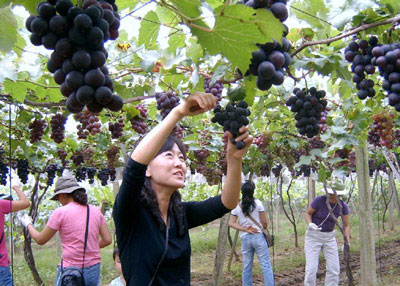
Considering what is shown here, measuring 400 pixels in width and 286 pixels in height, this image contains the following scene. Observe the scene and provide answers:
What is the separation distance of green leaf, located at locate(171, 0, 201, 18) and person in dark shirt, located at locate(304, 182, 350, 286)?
511 cm

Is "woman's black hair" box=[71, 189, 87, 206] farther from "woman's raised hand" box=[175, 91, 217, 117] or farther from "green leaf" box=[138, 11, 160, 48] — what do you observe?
"woman's raised hand" box=[175, 91, 217, 117]

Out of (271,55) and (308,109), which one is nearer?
(271,55)

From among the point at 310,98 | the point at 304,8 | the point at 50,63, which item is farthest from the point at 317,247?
the point at 50,63

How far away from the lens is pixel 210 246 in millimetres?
13281

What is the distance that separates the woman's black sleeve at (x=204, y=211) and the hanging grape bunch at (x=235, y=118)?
0.43m

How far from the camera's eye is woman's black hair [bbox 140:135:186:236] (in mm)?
1915

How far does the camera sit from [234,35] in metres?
1.13

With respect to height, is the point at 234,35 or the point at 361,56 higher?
the point at 361,56

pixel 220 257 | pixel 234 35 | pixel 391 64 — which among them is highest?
pixel 391 64

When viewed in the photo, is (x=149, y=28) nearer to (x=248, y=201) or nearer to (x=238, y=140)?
(x=238, y=140)

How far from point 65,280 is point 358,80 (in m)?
2.67

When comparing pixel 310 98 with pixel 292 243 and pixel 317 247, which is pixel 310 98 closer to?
pixel 317 247

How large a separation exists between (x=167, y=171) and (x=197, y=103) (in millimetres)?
618

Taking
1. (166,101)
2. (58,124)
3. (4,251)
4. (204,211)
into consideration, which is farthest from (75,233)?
(204,211)
